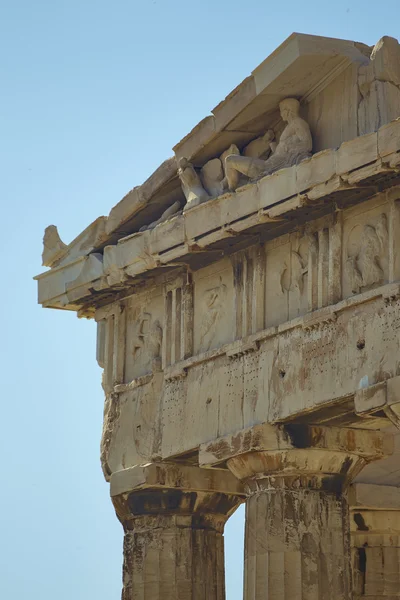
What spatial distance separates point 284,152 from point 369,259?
8.44 feet

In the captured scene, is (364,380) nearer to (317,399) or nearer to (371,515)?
(317,399)

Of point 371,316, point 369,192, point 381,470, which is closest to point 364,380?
point 371,316

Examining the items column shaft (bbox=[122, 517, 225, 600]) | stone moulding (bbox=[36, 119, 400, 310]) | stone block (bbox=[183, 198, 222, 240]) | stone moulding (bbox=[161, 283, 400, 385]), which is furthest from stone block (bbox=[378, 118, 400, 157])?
column shaft (bbox=[122, 517, 225, 600])

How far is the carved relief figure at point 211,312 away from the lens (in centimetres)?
2870

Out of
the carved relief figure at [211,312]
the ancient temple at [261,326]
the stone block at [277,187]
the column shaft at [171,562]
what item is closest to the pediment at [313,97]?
the ancient temple at [261,326]

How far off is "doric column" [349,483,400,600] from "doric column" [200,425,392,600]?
15.3 ft

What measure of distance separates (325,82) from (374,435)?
4995 millimetres

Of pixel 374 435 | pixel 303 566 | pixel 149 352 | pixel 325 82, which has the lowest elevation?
pixel 303 566

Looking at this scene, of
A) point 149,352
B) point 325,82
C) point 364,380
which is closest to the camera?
point 364,380

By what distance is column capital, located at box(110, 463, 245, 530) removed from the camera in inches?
1169

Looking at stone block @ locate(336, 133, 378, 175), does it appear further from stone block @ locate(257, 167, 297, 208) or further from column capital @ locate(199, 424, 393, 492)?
column capital @ locate(199, 424, 393, 492)

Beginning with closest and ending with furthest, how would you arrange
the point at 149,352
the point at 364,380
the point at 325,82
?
the point at 364,380 < the point at 325,82 < the point at 149,352

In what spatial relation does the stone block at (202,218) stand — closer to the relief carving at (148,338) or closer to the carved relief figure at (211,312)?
the carved relief figure at (211,312)

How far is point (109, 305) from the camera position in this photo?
31.6 meters
